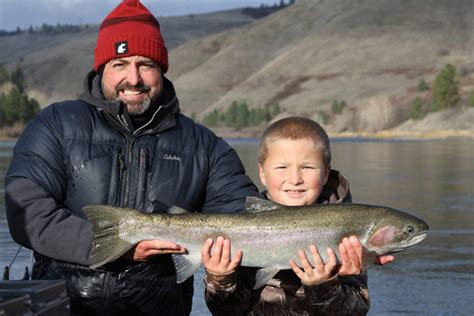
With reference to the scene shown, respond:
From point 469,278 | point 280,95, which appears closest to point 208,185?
point 469,278

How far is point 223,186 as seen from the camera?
5.81 m

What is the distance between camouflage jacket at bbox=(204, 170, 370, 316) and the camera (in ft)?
17.0

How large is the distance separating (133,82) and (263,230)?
1148 mm

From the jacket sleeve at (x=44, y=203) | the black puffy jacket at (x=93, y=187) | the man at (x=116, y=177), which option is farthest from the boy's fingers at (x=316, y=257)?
the jacket sleeve at (x=44, y=203)

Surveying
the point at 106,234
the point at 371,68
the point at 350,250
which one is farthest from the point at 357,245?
the point at 371,68

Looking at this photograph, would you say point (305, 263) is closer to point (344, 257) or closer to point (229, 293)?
point (344, 257)

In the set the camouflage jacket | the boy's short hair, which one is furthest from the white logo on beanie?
the camouflage jacket

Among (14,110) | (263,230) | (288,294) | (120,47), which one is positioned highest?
(120,47)

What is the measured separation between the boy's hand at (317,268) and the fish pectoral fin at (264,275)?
5.5 inches

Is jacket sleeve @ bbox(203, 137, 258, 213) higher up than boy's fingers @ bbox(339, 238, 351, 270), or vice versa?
jacket sleeve @ bbox(203, 137, 258, 213)

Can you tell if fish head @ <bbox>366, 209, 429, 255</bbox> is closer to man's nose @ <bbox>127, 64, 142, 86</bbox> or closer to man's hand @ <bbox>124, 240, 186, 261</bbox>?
man's hand @ <bbox>124, 240, 186, 261</bbox>

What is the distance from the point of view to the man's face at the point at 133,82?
5.63m

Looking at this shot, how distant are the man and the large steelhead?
91 mm

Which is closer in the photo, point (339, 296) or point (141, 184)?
point (339, 296)
